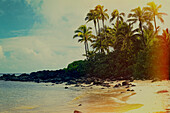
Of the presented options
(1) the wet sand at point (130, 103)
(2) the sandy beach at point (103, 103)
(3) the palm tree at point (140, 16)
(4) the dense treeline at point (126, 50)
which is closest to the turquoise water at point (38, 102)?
(2) the sandy beach at point (103, 103)

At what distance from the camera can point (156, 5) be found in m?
38.6

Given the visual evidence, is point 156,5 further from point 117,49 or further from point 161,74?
point 161,74

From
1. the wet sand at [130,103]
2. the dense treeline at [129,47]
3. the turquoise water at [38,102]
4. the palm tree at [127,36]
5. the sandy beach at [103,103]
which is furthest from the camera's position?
the palm tree at [127,36]

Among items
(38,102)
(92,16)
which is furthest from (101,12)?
(38,102)

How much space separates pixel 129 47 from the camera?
35375 mm

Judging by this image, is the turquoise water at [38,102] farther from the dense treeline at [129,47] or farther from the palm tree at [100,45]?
the palm tree at [100,45]

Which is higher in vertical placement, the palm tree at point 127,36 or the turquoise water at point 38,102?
the palm tree at point 127,36

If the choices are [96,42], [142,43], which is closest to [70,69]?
[96,42]

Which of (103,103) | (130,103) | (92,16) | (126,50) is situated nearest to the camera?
(130,103)

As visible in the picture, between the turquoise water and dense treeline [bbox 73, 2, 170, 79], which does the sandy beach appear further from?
dense treeline [bbox 73, 2, 170, 79]

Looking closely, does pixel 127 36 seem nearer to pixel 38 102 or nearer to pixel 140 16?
pixel 140 16

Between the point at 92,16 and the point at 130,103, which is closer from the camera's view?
the point at 130,103

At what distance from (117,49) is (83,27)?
1717 centimetres

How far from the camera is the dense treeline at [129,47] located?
24844 millimetres
